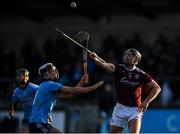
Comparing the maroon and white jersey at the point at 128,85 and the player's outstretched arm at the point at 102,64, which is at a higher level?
the player's outstretched arm at the point at 102,64

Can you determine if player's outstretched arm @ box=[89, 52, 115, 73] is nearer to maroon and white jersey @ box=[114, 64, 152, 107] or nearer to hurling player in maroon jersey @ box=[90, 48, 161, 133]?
hurling player in maroon jersey @ box=[90, 48, 161, 133]

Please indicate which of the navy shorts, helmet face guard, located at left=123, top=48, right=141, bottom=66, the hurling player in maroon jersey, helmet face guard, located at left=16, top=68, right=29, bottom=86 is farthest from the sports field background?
the navy shorts

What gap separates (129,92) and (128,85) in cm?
12

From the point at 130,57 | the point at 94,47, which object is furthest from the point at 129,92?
the point at 94,47

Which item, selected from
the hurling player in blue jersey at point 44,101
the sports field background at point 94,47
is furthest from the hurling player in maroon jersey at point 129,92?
the sports field background at point 94,47

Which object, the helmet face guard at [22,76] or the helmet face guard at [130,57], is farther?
the helmet face guard at [22,76]

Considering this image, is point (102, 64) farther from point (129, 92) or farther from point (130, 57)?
point (129, 92)

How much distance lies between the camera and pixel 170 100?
1950 cm

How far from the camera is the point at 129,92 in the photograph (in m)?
12.5

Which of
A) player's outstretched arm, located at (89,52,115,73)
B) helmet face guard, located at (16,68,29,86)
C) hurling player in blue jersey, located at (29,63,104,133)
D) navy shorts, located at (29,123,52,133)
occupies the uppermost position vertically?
player's outstretched arm, located at (89,52,115,73)

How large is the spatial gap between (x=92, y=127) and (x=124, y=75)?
6744 mm

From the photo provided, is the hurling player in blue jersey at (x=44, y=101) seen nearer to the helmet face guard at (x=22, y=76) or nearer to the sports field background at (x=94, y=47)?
the helmet face guard at (x=22, y=76)

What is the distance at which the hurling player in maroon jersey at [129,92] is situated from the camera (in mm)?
12406

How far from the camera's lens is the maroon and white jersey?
12453mm
